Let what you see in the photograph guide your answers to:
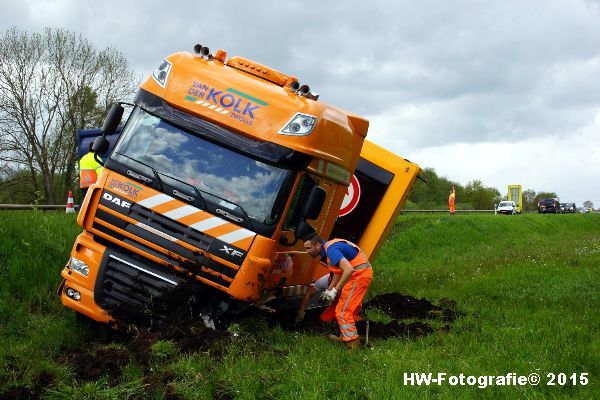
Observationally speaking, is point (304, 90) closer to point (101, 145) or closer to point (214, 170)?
point (214, 170)

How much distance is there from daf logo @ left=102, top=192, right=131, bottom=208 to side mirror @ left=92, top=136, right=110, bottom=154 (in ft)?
2.24

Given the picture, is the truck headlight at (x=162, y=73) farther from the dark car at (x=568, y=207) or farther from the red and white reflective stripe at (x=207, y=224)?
the dark car at (x=568, y=207)

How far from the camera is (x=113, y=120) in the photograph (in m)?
6.52

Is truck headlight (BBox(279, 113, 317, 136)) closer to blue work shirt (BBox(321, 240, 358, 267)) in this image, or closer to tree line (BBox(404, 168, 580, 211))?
blue work shirt (BBox(321, 240, 358, 267))

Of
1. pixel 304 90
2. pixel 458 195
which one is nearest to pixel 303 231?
pixel 304 90

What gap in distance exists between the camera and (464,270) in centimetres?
1358

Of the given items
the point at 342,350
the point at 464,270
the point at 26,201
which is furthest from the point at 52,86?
the point at 342,350

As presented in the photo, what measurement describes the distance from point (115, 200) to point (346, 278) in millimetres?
2554

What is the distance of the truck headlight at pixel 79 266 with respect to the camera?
598 centimetres

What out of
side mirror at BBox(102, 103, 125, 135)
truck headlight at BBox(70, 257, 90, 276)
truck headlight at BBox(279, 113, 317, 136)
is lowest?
truck headlight at BBox(70, 257, 90, 276)

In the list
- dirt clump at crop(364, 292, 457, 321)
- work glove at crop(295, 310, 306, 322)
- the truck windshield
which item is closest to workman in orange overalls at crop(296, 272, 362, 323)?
work glove at crop(295, 310, 306, 322)

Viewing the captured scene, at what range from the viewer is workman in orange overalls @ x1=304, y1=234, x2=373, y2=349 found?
6.29m

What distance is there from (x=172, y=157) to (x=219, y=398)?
103 inches

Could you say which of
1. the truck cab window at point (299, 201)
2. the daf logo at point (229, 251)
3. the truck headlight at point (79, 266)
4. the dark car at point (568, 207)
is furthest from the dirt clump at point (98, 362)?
the dark car at point (568, 207)
